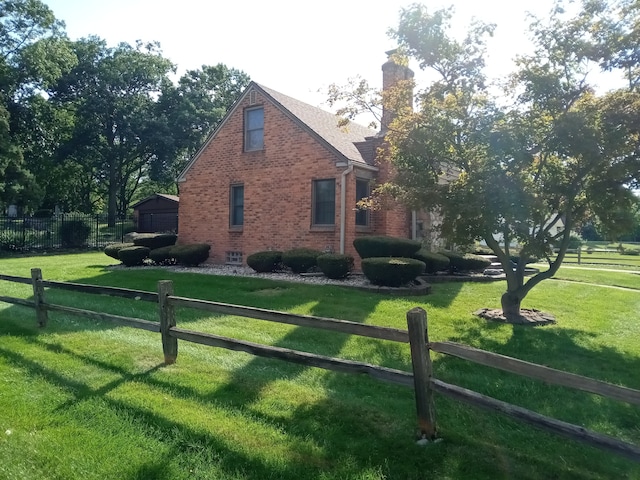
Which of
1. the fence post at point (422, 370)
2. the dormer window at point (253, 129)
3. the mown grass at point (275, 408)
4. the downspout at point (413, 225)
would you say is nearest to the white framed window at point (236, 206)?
the dormer window at point (253, 129)

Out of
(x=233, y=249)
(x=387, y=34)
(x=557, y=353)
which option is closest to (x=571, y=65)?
(x=387, y=34)

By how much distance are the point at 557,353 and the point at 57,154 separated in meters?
40.9

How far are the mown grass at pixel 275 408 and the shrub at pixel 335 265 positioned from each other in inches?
170

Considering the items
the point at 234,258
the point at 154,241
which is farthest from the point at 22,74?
the point at 234,258

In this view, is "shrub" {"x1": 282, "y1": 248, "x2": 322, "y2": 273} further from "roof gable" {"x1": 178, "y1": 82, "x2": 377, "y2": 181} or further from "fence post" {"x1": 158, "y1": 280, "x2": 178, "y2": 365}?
"fence post" {"x1": 158, "y1": 280, "x2": 178, "y2": 365}

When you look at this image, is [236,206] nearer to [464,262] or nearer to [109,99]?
[464,262]

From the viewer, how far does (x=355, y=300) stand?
391 inches

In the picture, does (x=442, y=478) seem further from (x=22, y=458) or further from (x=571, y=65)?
(x=571, y=65)

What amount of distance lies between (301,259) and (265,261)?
1302mm

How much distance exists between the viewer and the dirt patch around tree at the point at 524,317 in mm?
8575

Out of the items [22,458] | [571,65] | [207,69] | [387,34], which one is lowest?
[22,458]

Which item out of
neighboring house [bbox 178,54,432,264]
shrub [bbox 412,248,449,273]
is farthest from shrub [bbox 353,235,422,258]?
neighboring house [bbox 178,54,432,264]

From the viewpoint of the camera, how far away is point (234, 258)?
1731 cm

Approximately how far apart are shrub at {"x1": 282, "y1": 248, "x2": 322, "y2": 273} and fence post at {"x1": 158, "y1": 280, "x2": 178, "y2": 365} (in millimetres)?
8087
